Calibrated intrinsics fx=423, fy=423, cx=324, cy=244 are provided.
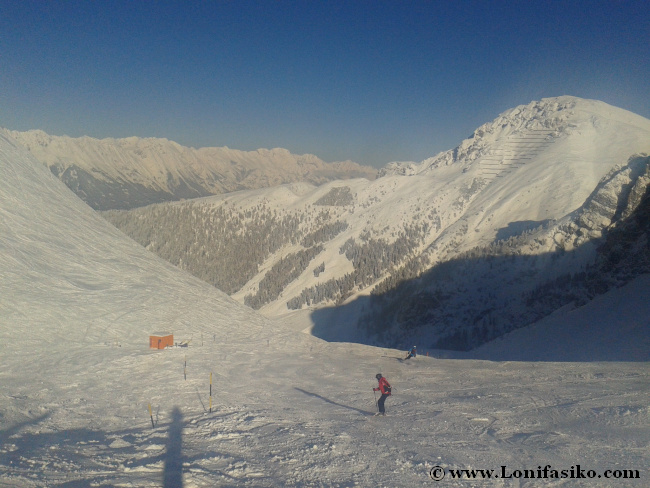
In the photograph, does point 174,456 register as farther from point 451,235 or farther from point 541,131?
point 541,131

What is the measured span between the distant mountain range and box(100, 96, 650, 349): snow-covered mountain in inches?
12.6

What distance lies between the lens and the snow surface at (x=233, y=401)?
8703 mm

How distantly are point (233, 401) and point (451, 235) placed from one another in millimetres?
72152

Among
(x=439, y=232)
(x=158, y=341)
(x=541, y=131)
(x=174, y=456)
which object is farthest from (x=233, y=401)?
(x=541, y=131)

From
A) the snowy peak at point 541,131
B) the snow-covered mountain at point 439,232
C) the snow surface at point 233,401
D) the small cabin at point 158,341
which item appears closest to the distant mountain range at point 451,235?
the snow-covered mountain at point 439,232

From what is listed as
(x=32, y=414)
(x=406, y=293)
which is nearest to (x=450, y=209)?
(x=406, y=293)

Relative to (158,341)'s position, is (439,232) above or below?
above

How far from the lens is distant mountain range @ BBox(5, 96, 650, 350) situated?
52688mm

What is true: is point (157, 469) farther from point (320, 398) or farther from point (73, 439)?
point (320, 398)

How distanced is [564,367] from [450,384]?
6904 millimetres

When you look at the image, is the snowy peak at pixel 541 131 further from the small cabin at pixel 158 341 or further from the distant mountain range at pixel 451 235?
the small cabin at pixel 158 341

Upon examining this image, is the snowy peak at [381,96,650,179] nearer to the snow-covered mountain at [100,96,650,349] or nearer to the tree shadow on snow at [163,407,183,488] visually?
the snow-covered mountain at [100,96,650,349]

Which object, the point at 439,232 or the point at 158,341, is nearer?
the point at 158,341

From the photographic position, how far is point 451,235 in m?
80.7
